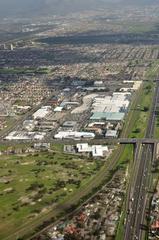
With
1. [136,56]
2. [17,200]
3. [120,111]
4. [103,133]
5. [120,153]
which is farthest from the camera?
[136,56]

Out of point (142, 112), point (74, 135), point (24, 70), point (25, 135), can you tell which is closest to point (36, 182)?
point (74, 135)

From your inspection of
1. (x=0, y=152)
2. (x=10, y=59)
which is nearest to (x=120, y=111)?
(x=0, y=152)

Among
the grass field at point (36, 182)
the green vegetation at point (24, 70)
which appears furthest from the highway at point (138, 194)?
the green vegetation at point (24, 70)

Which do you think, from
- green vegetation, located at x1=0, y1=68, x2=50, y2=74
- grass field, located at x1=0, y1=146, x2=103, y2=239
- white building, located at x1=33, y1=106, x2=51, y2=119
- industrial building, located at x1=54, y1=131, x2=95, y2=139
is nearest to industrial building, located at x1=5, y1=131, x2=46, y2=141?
industrial building, located at x1=54, y1=131, x2=95, y2=139

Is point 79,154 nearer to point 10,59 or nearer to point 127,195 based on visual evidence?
point 127,195

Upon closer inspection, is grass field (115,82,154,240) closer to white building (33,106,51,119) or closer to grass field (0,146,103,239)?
grass field (0,146,103,239)

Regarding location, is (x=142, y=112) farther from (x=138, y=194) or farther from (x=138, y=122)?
(x=138, y=194)
